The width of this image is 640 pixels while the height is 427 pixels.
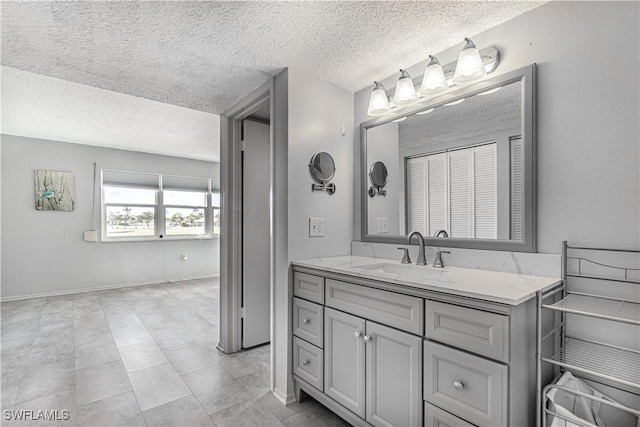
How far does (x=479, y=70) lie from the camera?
163cm

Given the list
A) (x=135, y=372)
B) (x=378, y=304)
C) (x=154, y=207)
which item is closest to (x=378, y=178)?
(x=378, y=304)

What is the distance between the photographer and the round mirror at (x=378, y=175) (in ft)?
7.55

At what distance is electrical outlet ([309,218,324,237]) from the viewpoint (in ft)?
7.20

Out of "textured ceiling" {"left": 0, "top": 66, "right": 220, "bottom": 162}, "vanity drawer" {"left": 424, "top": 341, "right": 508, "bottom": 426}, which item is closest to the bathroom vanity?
"vanity drawer" {"left": 424, "top": 341, "right": 508, "bottom": 426}

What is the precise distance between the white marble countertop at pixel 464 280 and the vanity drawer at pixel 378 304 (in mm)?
77

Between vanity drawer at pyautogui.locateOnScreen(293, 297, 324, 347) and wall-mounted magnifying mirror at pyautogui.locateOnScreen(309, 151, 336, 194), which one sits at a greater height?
wall-mounted magnifying mirror at pyautogui.locateOnScreen(309, 151, 336, 194)

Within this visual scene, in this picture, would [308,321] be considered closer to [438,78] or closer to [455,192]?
[455,192]

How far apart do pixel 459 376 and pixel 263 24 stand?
1875 millimetres

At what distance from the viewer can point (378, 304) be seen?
1.55 m

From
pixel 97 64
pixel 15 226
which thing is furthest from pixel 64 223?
pixel 97 64

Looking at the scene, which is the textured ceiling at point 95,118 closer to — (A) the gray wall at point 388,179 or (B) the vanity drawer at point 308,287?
(A) the gray wall at point 388,179

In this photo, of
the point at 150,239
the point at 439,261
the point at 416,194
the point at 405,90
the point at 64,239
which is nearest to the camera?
the point at 439,261

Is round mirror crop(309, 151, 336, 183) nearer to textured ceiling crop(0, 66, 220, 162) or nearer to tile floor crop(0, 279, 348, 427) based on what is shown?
tile floor crop(0, 279, 348, 427)

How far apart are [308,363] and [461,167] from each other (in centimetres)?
150
